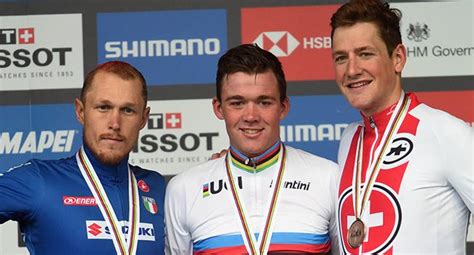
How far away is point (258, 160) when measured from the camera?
2979 mm

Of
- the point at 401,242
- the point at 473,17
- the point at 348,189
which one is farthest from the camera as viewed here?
the point at 473,17

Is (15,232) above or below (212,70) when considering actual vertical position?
below

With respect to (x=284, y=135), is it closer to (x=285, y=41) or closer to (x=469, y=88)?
(x=285, y=41)

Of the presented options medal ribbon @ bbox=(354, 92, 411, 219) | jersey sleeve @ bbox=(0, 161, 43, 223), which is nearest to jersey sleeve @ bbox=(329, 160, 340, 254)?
medal ribbon @ bbox=(354, 92, 411, 219)

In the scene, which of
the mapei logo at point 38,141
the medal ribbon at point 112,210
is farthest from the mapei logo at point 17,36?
the medal ribbon at point 112,210

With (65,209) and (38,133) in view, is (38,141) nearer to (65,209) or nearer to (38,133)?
(38,133)

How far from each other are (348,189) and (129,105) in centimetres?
76

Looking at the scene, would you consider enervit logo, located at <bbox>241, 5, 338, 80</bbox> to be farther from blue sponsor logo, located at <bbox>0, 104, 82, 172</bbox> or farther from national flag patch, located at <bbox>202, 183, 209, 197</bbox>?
national flag patch, located at <bbox>202, 183, 209, 197</bbox>

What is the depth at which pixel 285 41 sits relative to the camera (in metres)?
4.50

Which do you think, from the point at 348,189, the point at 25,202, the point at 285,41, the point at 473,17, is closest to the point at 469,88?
the point at 473,17

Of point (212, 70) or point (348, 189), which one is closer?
point (348, 189)

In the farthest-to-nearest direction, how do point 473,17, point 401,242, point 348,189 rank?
point 473,17 < point 348,189 < point 401,242

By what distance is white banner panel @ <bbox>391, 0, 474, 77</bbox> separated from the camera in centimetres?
446

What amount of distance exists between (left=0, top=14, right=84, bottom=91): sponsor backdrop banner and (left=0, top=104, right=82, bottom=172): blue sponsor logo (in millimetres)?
122
